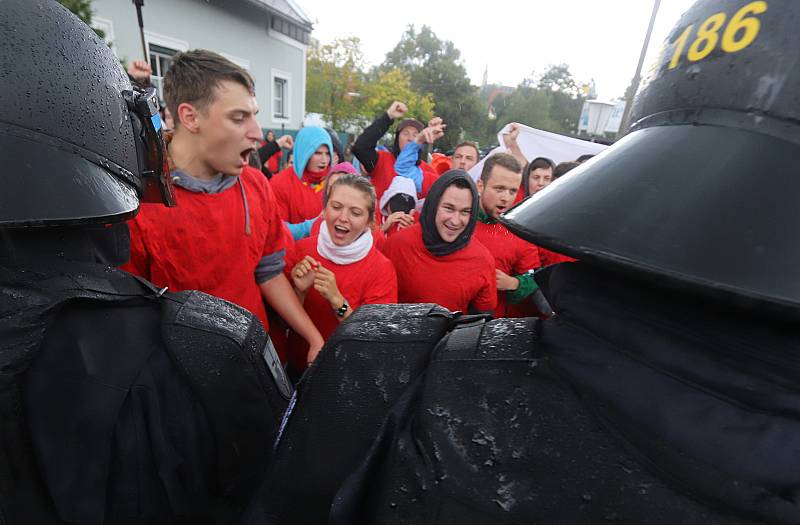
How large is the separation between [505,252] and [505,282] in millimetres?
252

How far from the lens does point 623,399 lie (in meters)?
0.64

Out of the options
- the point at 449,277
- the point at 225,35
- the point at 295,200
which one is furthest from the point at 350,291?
the point at 225,35

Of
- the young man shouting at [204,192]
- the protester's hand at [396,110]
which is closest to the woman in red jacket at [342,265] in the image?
the young man shouting at [204,192]

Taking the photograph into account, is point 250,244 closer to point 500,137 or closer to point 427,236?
point 427,236

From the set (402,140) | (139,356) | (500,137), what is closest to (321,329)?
(139,356)

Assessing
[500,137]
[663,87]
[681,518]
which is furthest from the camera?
[500,137]

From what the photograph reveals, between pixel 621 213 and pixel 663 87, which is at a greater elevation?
pixel 663 87

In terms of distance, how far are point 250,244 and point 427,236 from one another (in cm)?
110

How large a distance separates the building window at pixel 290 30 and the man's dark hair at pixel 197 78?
44.7 ft

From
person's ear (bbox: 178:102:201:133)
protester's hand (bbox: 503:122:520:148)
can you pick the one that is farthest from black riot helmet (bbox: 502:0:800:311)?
→ protester's hand (bbox: 503:122:520:148)

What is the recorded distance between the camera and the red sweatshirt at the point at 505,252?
303cm

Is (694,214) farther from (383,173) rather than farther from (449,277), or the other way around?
(383,173)

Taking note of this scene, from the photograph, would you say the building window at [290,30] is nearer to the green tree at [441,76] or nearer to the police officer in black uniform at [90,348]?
the police officer in black uniform at [90,348]

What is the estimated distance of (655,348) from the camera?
0.64m
